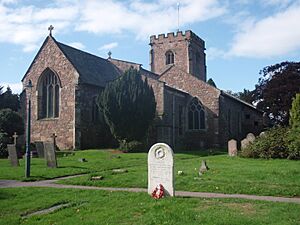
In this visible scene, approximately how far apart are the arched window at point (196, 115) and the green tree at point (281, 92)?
8751 millimetres

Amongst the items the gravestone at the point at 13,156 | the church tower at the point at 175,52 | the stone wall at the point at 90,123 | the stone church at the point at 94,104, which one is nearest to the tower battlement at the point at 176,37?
the church tower at the point at 175,52

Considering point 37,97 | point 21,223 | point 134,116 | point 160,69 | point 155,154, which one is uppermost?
point 160,69

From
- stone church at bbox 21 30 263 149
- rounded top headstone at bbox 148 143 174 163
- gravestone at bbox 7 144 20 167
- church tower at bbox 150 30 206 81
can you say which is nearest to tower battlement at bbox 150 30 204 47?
church tower at bbox 150 30 206 81

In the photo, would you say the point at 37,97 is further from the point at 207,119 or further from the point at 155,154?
the point at 155,154

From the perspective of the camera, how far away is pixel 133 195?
31.7 ft

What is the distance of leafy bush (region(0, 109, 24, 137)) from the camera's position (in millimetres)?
29281

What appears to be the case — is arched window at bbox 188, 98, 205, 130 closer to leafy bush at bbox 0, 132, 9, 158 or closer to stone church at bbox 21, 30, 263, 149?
stone church at bbox 21, 30, 263, 149

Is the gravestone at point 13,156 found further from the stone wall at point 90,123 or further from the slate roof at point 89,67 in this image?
the slate roof at point 89,67

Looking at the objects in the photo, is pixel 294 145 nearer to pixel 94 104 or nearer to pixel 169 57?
pixel 94 104

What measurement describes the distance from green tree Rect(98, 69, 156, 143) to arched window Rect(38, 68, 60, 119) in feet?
23.8

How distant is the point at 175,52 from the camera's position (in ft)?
177

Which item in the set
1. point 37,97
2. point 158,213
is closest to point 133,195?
point 158,213

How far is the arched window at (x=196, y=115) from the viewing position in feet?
125

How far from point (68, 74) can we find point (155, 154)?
80.9 feet
